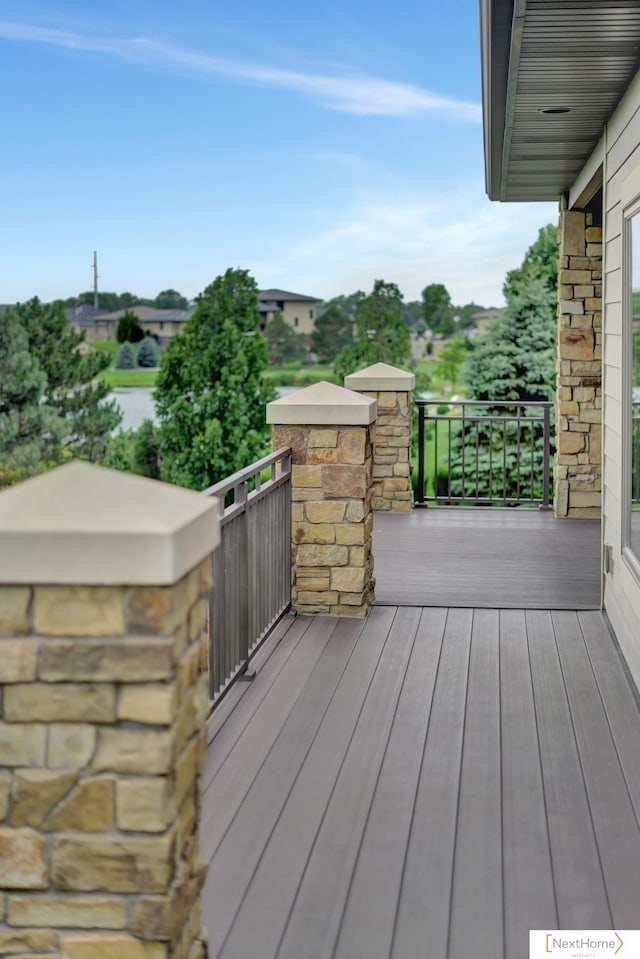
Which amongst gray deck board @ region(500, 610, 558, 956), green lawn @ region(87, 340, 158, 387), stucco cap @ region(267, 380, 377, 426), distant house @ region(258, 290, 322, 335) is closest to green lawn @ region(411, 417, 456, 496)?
distant house @ region(258, 290, 322, 335)

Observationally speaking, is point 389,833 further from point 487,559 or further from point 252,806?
point 487,559

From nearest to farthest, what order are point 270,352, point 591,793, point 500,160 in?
point 591,793
point 500,160
point 270,352

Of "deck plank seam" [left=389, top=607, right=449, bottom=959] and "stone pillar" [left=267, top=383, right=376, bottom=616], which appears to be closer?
"deck plank seam" [left=389, top=607, right=449, bottom=959]

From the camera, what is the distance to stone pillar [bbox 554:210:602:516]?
29.9 feet

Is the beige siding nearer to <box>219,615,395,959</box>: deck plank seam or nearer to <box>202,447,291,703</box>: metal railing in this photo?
<box>219,615,395,959</box>: deck plank seam

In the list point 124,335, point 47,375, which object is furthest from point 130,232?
point 47,375

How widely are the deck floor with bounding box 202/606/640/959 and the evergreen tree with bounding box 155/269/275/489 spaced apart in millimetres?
22911

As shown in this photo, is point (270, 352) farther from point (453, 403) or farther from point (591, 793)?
point (591, 793)

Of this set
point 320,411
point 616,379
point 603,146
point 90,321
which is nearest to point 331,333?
point 90,321

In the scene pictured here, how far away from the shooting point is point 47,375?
3072 cm

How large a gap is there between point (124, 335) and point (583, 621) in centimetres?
3593

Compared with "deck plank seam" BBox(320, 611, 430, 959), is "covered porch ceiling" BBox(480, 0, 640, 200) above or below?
above

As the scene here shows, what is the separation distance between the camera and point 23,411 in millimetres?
29438

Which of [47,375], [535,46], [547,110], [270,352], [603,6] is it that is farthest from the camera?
[270,352]
